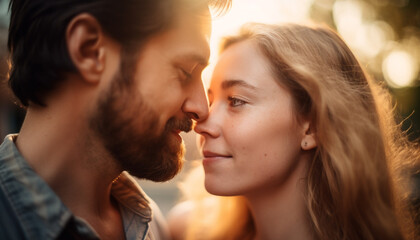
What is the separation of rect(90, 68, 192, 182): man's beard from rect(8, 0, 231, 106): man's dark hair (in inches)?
9.4

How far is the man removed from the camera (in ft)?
5.51

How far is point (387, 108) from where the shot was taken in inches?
97.3

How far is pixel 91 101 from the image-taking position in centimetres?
187

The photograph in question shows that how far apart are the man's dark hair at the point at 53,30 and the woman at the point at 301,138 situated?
62cm

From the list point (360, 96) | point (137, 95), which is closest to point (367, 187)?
point (360, 96)

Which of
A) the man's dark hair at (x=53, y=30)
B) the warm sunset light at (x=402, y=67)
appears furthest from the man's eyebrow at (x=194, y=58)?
the warm sunset light at (x=402, y=67)

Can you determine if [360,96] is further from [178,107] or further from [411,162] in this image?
[178,107]

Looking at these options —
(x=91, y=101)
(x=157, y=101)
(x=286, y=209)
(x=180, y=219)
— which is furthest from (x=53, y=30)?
(x=180, y=219)

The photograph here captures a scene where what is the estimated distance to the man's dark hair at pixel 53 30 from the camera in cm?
175

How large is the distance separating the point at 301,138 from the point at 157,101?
90 cm

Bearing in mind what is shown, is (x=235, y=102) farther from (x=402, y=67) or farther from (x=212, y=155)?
(x=402, y=67)

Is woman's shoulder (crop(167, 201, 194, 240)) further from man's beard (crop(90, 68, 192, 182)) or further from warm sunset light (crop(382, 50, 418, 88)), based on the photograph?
warm sunset light (crop(382, 50, 418, 88))

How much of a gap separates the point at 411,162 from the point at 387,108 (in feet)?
1.74

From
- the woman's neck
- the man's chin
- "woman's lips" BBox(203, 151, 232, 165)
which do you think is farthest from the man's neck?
the woman's neck
